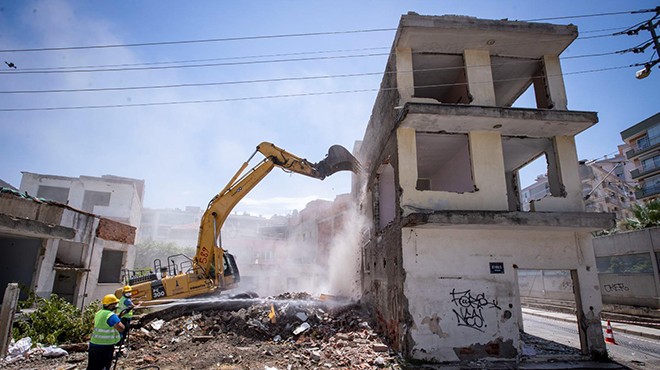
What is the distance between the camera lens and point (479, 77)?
9953 mm

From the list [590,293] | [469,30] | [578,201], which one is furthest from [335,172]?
[590,293]

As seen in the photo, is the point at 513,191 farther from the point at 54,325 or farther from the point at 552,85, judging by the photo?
the point at 54,325

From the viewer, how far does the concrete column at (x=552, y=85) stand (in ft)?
33.2

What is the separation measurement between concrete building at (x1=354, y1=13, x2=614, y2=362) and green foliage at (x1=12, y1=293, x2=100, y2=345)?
340 inches

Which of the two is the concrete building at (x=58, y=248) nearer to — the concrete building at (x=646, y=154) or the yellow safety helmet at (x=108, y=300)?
the yellow safety helmet at (x=108, y=300)

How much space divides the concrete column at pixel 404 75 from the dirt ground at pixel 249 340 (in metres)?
6.61

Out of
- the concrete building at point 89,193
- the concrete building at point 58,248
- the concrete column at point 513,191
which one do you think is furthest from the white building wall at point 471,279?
the concrete building at point 89,193

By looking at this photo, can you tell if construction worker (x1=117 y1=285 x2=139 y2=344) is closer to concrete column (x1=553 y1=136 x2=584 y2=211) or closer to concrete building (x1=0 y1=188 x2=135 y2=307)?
concrete building (x1=0 y1=188 x2=135 y2=307)

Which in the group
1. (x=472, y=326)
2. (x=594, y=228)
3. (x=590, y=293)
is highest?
(x=594, y=228)

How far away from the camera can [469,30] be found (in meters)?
9.54

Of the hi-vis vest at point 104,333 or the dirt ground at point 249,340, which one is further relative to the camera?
the dirt ground at point 249,340

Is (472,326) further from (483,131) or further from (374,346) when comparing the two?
(483,131)

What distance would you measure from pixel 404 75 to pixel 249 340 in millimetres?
8479

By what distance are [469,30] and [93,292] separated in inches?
716
